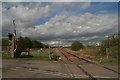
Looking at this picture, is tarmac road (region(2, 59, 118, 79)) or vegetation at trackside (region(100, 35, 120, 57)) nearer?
tarmac road (region(2, 59, 118, 79))

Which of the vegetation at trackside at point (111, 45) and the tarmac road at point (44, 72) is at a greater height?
the vegetation at trackside at point (111, 45)

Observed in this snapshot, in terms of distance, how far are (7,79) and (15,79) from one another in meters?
0.46

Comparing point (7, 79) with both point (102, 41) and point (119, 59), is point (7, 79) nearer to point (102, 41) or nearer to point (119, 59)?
point (119, 59)

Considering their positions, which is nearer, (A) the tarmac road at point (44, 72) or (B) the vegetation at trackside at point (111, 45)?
(A) the tarmac road at point (44, 72)

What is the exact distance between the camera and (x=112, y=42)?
52.2m

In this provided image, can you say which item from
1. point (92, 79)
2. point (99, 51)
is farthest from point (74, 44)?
point (92, 79)

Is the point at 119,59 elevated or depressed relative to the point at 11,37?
depressed

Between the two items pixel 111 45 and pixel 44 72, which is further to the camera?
pixel 111 45

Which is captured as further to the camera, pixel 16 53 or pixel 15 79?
pixel 16 53

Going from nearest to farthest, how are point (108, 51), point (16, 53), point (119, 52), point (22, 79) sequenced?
point (22, 79) < point (119, 52) < point (108, 51) < point (16, 53)

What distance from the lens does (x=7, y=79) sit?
52.5 ft

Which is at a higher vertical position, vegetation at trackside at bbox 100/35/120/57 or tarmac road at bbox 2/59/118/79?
vegetation at trackside at bbox 100/35/120/57

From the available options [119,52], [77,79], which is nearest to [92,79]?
[77,79]

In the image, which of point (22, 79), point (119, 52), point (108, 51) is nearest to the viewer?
point (22, 79)
